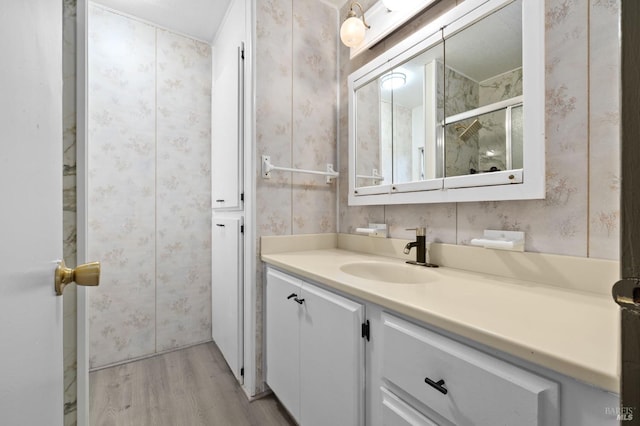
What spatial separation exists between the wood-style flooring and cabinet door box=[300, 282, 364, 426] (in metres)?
0.42

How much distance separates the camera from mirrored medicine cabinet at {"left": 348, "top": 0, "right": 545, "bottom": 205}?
912 mm

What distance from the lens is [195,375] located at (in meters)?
1.72

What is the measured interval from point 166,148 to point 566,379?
2.32 metres

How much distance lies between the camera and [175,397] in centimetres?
151

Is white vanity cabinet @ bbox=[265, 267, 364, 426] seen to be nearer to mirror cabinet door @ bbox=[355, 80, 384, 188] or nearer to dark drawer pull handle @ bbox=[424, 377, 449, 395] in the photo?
dark drawer pull handle @ bbox=[424, 377, 449, 395]

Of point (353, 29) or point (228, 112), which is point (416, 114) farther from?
point (228, 112)

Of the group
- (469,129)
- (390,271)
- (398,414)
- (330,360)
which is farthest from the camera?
(390,271)

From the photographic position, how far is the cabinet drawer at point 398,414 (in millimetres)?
662

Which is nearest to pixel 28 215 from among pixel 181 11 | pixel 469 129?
pixel 469 129

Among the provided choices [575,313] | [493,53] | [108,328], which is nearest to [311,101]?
[493,53]

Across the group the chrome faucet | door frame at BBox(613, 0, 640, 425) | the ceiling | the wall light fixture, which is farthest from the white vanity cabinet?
the ceiling

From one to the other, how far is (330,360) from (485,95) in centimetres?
116

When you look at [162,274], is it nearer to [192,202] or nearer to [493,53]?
[192,202]

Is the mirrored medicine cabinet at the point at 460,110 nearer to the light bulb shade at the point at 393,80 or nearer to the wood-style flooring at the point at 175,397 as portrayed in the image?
the light bulb shade at the point at 393,80
